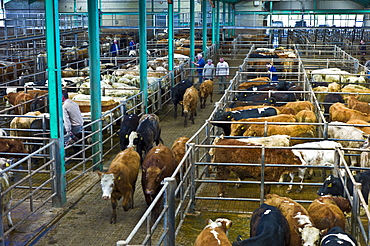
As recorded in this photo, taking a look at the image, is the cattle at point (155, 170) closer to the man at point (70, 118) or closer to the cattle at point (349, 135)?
the man at point (70, 118)

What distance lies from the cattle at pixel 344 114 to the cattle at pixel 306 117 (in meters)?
0.93

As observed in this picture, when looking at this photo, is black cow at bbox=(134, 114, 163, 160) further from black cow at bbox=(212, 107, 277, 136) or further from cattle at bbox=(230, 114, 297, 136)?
cattle at bbox=(230, 114, 297, 136)

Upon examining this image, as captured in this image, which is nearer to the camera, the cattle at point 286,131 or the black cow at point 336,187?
the black cow at point 336,187

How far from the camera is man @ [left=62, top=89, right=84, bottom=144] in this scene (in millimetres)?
10328

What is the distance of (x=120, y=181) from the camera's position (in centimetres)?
815

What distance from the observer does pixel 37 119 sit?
11.3m

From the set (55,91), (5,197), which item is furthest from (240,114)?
(5,197)

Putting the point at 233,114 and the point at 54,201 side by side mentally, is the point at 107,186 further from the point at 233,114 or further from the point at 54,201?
the point at 233,114

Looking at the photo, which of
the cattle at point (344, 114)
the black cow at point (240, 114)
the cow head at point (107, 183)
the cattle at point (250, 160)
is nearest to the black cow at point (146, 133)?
the black cow at point (240, 114)

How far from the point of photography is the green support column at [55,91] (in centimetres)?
854

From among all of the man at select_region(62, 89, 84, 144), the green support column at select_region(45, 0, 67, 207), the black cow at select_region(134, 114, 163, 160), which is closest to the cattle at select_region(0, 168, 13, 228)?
the green support column at select_region(45, 0, 67, 207)

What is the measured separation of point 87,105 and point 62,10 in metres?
30.7

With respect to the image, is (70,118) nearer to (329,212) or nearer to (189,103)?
(189,103)

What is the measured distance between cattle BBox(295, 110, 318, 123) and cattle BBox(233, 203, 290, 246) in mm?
4856
